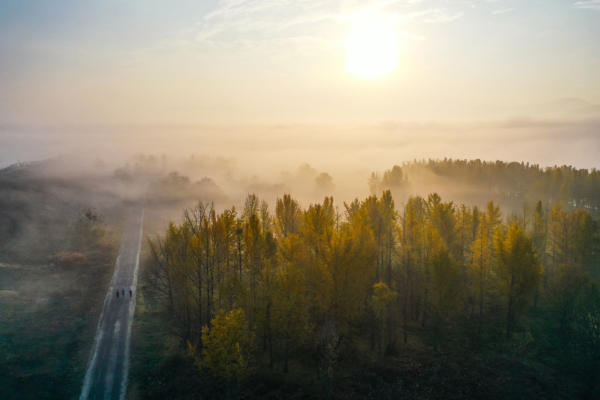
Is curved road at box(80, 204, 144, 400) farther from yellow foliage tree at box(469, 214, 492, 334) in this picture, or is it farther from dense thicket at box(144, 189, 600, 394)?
yellow foliage tree at box(469, 214, 492, 334)

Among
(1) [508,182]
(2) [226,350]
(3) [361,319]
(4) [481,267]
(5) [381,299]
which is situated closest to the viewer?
(2) [226,350]

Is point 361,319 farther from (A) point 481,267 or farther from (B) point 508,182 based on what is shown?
(B) point 508,182

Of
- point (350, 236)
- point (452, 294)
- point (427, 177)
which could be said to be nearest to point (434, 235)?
point (452, 294)

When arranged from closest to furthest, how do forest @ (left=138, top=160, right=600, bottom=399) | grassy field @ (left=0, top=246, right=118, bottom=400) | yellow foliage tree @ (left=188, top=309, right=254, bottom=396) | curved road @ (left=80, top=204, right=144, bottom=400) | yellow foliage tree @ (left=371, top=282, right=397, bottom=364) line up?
yellow foliage tree @ (left=188, top=309, right=254, bottom=396) < forest @ (left=138, top=160, right=600, bottom=399) < grassy field @ (left=0, top=246, right=118, bottom=400) < curved road @ (left=80, top=204, right=144, bottom=400) < yellow foliage tree @ (left=371, top=282, right=397, bottom=364)

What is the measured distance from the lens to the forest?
91.6 ft

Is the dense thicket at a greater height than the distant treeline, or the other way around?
the distant treeline

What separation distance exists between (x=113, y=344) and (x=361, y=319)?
1086 inches

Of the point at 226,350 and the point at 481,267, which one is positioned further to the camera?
the point at 481,267

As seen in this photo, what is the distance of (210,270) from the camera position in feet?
111

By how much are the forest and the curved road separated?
340 centimetres

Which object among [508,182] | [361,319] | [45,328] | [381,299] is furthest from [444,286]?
[508,182]

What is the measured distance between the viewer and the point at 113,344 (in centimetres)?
3672

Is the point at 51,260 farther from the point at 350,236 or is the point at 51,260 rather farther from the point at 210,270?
the point at 350,236

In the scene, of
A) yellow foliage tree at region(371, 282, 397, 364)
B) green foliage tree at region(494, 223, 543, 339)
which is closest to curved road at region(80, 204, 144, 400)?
yellow foliage tree at region(371, 282, 397, 364)
